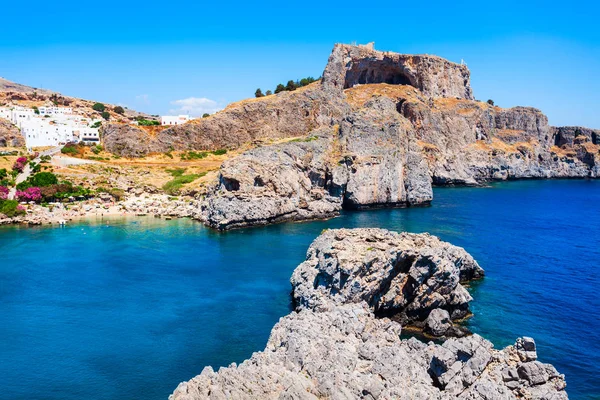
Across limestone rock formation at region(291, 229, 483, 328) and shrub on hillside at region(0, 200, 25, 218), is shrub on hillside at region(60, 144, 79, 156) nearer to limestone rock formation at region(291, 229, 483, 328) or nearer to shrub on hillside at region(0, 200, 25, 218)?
shrub on hillside at region(0, 200, 25, 218)

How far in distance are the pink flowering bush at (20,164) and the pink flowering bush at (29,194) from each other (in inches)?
546

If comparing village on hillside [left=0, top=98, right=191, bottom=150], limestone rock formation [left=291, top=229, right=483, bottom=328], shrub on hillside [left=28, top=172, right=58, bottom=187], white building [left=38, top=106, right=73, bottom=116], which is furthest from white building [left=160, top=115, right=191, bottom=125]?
limestone rock formation [left=291, top=229, right=483, bottom=328]

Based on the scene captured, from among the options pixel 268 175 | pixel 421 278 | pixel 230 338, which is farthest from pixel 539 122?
pixel 230 338

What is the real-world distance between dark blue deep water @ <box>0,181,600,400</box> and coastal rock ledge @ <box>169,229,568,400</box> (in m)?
4.38

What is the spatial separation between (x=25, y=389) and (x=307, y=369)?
52.8 ft

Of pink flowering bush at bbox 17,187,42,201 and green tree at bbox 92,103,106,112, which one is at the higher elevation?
green tree at bbox 92,103,106,112

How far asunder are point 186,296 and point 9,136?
8917cm

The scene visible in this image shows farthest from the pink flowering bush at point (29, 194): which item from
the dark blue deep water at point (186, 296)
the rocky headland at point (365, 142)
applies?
the rocky headland at point (365, 142)

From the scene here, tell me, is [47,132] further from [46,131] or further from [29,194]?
[29,194]

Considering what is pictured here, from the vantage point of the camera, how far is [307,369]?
2033 centimetres

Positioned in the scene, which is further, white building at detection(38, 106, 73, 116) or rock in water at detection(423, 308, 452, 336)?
white building at detection(38, 106, 73, 116)

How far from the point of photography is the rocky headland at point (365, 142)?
66.9 m

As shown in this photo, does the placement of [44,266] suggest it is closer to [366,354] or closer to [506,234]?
[366,354]

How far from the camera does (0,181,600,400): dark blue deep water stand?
27.4m
